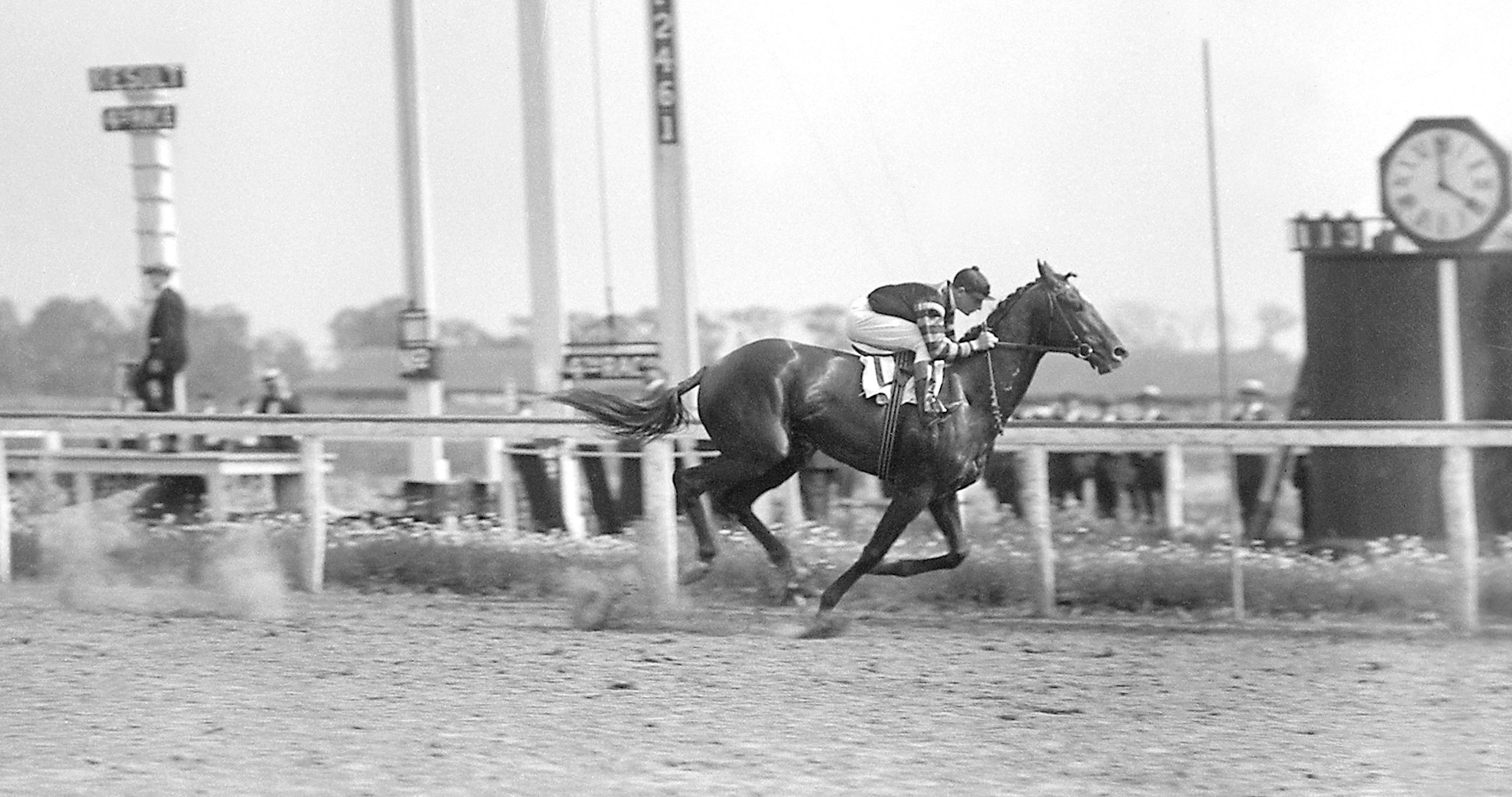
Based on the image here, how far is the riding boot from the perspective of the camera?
933 centimetres

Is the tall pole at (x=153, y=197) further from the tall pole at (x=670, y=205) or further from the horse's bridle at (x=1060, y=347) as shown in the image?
the horse's bridle at (x=1060, y=347)

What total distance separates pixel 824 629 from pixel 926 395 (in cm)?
120

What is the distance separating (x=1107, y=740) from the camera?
21.1 feet

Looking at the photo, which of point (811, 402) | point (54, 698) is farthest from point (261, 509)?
point (54, 698)

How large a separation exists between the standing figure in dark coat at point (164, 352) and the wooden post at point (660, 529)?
12.9 ft

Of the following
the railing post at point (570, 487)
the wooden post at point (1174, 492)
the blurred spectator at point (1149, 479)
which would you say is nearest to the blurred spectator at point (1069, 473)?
the blurred spectator at point (1149, 479)

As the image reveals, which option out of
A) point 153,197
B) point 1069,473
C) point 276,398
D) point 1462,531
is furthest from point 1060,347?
point 153,197

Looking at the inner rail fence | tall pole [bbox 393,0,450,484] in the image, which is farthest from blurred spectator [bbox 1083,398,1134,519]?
tall pole [bbox 393,0,450,484]

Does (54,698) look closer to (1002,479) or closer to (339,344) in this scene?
(1002,479)

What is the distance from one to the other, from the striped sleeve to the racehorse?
0.12m

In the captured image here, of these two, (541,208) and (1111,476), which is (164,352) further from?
(1111,476)

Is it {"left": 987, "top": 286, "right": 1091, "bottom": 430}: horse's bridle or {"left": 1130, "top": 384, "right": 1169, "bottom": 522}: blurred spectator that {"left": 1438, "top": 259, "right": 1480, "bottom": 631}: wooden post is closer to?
A: {"left": 987, "top": 286, "right": 1091, "bottom": 430}: horse's bridle

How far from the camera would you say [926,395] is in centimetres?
938

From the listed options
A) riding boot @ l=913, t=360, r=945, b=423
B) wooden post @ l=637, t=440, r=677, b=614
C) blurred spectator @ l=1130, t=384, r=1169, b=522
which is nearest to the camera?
riding boot @ l=913, t=360, r=945, b=423
